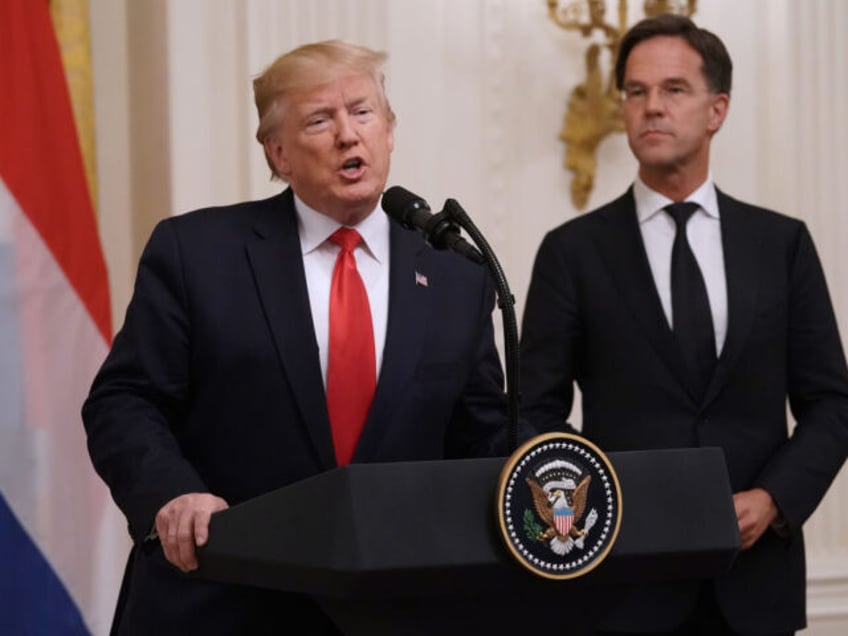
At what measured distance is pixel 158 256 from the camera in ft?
8.46

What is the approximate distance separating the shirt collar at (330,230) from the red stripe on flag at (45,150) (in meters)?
1.37

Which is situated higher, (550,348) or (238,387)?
(238,387)

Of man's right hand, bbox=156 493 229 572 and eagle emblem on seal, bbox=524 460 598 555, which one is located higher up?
eagle emblem on seal, bbox=524 460 598 555

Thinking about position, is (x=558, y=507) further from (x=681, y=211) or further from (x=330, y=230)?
(x=681, y=211)

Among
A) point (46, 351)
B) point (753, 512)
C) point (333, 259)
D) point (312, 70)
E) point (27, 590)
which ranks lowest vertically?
point (27, 590)

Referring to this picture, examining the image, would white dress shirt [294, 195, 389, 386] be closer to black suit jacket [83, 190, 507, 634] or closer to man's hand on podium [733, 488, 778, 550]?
black suit jacket [83, 190, 507, 634]

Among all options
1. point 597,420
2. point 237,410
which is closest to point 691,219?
point 597,420

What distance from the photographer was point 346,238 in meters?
2.64

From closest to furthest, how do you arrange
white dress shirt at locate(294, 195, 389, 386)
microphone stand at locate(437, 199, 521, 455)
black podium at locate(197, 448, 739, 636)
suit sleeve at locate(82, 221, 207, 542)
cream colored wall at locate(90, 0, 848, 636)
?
black podium at locate(197, 448, 739, 636) < microphone stand at locate(437, 199, 521, 455) < suit sleeve at locate(82, 221, 207, 542) < white dress shirt at locate(294, 195, 389, 386) < cream colored wall at locate(90, 0, 848, 636)

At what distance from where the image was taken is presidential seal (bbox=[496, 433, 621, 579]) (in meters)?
1.91

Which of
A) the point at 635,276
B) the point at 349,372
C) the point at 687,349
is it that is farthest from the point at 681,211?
the point at 349,372

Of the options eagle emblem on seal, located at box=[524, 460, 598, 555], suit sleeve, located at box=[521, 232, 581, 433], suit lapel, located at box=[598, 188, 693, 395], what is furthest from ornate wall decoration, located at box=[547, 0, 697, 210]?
eagle emblem on seal, located at box=[524, 460, 598, 555]

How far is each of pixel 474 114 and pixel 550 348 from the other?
138 centimetres

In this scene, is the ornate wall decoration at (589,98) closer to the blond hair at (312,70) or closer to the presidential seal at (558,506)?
the blond hair at (312,70)
